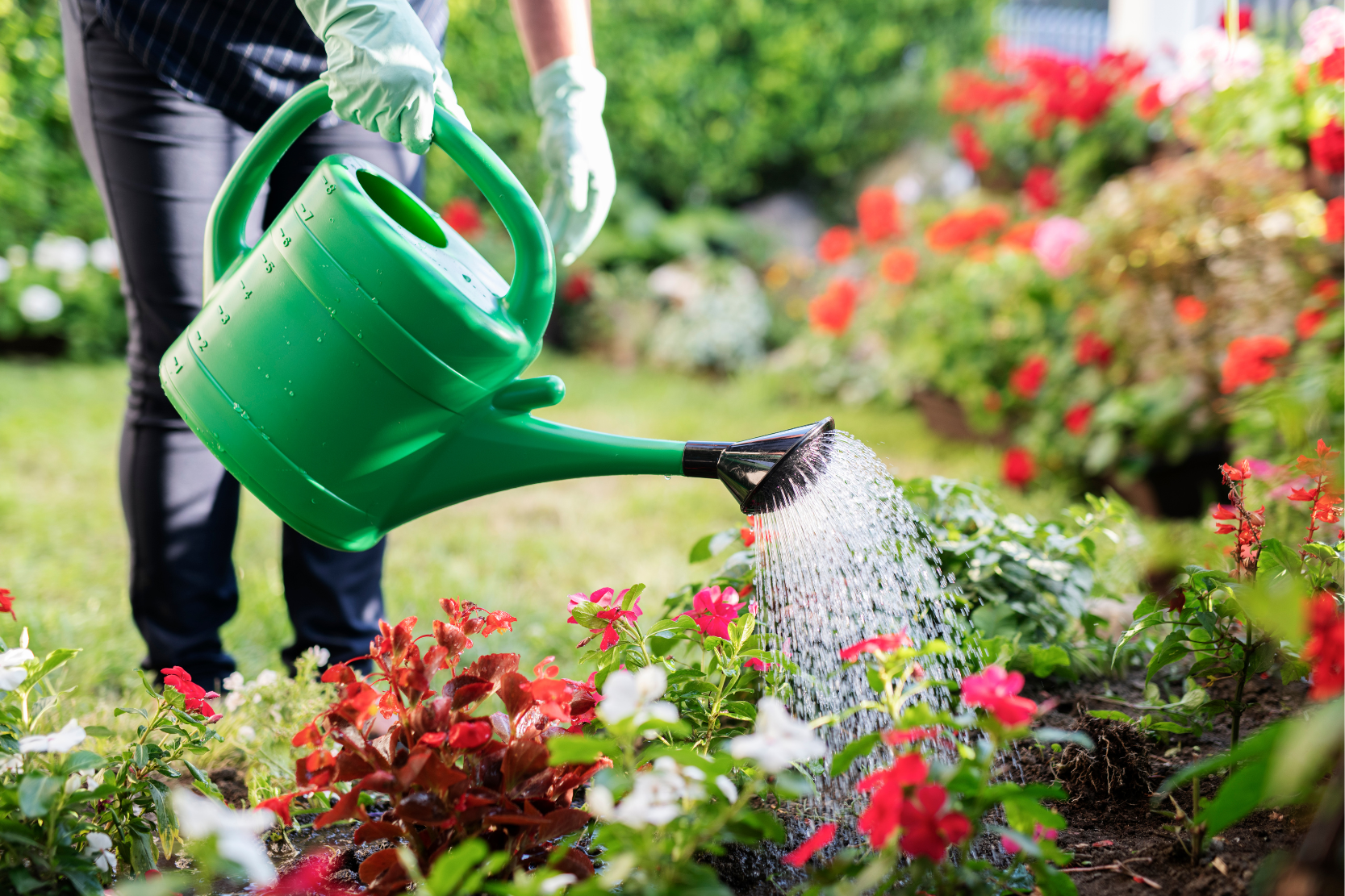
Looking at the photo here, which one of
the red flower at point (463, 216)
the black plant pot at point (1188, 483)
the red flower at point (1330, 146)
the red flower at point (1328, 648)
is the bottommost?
the black plant pot at point (1188, 483)

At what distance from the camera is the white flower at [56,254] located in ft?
13.2

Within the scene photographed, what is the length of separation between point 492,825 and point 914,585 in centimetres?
55

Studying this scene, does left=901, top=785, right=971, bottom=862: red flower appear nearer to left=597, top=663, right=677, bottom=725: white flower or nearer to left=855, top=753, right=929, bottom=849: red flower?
left=855, top=753, right=929, bottom=849: red flower

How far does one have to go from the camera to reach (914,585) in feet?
3.63

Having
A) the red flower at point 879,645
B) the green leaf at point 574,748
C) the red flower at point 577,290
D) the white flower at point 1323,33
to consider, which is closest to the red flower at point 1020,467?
the white flower at point 1323,33

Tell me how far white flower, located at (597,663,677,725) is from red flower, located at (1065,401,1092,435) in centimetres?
236

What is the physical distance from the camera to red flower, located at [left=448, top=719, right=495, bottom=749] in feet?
2.58

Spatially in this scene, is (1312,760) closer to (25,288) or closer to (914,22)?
(25,288)

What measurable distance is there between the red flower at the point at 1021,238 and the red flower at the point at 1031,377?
0.60m

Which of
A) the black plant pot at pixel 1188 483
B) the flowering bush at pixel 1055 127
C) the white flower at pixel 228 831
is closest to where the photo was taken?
the white flower at pixel 228 831

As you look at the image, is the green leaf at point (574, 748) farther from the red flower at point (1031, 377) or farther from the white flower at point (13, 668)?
the red flower at point (1031, 377)

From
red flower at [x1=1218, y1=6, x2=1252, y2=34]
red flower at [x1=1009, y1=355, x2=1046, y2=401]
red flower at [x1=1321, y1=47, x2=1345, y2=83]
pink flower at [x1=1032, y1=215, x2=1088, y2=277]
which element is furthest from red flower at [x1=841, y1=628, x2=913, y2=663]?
red flower at [x1=1218, y1=6, x2=1252, y2=34]

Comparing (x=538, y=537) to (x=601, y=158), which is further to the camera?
(x=538, y=537)

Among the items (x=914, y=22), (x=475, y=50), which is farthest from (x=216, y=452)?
(x=914, y=22)
